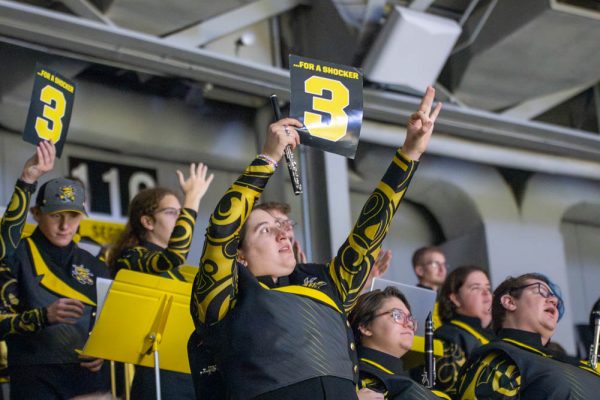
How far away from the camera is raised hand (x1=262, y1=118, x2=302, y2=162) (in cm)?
321

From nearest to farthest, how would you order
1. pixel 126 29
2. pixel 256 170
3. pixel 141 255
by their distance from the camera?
pixel 256 170, pixel 141 255, pixel 126 29

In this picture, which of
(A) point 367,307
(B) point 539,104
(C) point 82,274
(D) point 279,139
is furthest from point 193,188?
(B) point 539,104

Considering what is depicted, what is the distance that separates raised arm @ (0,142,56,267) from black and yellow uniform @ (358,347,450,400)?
160 centimetres

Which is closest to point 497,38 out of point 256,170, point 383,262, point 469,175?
point 469,175

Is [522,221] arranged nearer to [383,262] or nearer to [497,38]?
[497,38]

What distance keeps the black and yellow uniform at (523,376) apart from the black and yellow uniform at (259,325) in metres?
0.98

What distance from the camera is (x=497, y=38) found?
7.93 metres

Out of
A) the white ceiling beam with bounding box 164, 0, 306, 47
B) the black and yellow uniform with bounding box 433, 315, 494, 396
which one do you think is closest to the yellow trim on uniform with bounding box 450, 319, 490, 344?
the black and yellow uniform with bounding box 433, 315, 494, 396

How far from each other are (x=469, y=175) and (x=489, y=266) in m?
0.79

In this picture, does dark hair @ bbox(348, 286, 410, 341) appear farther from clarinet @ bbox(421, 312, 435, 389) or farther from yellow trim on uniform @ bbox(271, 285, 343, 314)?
yellow trim on uniform @ bbox(271, 285, 343, 314)

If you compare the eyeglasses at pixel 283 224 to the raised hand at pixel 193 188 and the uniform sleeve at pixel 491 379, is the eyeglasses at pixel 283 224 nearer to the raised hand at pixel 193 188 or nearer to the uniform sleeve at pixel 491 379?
the uniform sleeve at pixel 491 379

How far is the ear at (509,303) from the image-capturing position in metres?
4.43

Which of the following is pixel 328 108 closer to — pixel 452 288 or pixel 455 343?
pixel 455 343

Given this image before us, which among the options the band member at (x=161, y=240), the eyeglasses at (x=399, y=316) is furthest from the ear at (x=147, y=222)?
the eyeglasses at (x=399, y=316)
